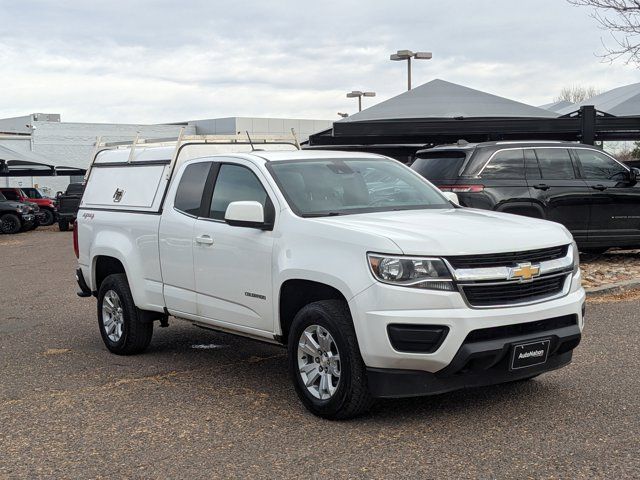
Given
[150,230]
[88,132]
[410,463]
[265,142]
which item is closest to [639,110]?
[265,142]

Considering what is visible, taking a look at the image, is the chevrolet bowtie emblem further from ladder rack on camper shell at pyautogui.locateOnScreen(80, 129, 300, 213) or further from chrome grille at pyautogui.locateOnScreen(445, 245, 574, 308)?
ladder rack on camper shell at pyautogui.locateOnScreen(80, 129, 300, 213)

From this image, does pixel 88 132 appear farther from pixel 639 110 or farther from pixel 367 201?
pixel 367 201

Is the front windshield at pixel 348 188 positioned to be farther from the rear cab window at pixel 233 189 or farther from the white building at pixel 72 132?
the white building at pixel 72 132

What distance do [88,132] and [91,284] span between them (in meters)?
49.1

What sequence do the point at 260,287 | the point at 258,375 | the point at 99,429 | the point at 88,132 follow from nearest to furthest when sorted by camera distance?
1. the point at 99,429
2. the point at 260,287
3. the point at 258,375
4. the point at 88,132

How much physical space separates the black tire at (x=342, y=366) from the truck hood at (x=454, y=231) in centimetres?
55

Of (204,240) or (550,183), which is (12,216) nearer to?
(550,183)

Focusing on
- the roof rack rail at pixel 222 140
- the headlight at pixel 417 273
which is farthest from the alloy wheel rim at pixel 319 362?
the roof rack rail at pixel 222 140

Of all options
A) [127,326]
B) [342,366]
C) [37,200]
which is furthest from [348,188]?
[37,200]

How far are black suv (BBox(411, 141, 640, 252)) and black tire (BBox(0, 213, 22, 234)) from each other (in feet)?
69.2

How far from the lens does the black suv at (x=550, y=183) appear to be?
449 inches

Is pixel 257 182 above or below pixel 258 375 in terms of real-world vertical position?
above

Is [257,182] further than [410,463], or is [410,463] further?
[257,182]

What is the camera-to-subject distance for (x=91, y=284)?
8266 millimetres
